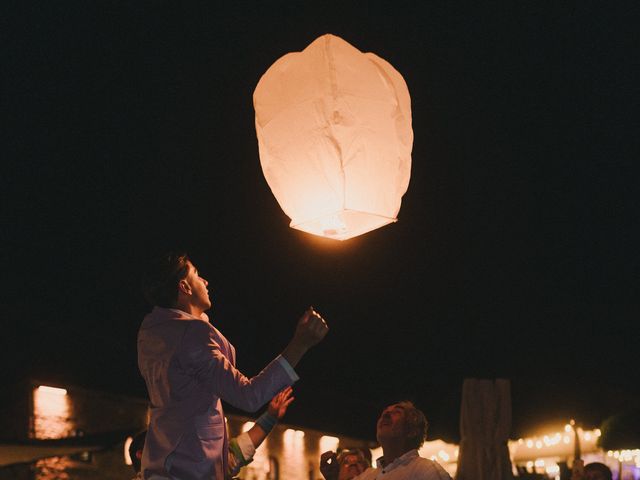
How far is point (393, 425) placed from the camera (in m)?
5.15

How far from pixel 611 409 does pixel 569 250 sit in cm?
325

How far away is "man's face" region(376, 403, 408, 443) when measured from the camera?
5.10m

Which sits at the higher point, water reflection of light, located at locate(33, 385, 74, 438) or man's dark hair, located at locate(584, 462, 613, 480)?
water reflection of light, located at locate(33, 385, 74, 438)

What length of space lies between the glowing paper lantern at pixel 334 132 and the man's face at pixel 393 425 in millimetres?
1984

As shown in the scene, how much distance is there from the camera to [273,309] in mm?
20031

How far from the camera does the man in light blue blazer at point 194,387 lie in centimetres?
259

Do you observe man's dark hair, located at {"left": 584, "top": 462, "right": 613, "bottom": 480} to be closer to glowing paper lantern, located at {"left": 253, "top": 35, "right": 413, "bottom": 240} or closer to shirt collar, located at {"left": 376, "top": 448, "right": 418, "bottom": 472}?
shirt collar, located at {"left": 376, "top": 448, "right": 418, "bottom": 472}

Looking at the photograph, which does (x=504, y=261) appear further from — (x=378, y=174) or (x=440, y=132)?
(x=378, y=174)

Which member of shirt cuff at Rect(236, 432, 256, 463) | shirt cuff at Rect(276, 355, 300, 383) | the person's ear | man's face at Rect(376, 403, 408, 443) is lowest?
shirt cuff at Rect(236, 432, 256, 463)

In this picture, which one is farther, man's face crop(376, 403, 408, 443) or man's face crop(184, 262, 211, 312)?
man's face crop(376, 403, 408, 443)

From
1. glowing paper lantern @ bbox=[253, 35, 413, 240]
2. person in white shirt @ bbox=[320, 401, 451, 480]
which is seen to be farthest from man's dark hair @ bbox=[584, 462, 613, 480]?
glowing paper lantern @ bbox=[253, 35, 413, 240]

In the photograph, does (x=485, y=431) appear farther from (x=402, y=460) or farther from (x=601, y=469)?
(x=402, y=460)

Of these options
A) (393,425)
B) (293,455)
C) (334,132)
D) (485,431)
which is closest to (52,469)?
(293,455)

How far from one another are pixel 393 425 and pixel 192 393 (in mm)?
2758
